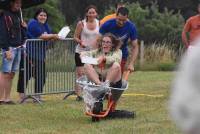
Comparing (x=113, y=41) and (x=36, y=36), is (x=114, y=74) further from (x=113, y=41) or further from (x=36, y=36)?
(x=36, y=36)

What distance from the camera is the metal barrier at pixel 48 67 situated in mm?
9992

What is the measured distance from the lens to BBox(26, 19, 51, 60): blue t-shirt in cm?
994

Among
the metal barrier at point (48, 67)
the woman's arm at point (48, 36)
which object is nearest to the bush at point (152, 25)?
the metal barrier at point (48, 67)

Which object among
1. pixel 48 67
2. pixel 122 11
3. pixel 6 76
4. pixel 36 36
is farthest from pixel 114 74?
pixel 48 67

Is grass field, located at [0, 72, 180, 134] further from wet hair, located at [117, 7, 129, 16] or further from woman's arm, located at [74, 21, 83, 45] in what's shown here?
wet hair, located at [117, 7, 129, 16]

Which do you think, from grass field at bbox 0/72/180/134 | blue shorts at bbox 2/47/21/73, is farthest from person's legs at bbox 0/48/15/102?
grass field at bbox 0/72/180/134

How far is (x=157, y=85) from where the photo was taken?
43.3 feet

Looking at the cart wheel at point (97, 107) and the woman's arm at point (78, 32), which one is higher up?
the woman's arm at point (78, 32)

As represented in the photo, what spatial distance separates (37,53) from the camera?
10.1m

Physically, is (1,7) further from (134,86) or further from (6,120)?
(134,86)

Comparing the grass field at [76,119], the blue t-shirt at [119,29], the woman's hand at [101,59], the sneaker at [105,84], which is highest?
the blue t-shirt at [119,29]

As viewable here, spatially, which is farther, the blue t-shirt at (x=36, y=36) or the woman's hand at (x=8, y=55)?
the blue t-shirt at (x=36, y=36)

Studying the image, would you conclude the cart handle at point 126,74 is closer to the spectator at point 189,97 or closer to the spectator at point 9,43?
the spectator at point 9,43

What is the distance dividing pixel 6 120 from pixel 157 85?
599 cm
